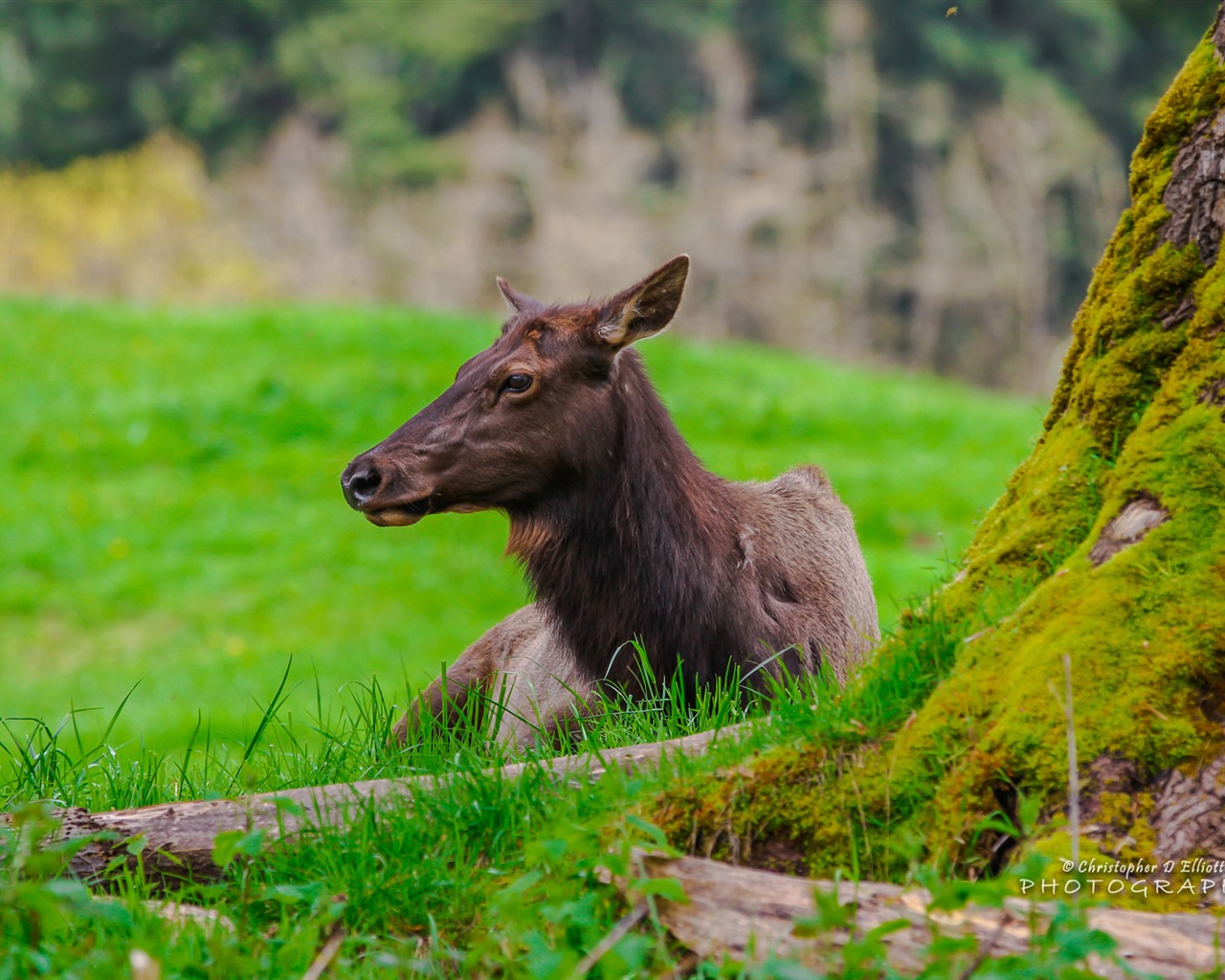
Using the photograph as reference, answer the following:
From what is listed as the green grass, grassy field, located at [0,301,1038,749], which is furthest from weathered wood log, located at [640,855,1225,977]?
grassy field, located at [0,301,1038,749]

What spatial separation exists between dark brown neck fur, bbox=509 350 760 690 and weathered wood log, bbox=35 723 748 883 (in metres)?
1.51

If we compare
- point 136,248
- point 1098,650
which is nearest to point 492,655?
point 1098,650

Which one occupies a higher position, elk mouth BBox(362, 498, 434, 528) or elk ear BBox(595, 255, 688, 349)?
elk ear BBox(595, 255, 688, 349)

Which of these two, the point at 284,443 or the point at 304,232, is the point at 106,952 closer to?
the point at 284,443

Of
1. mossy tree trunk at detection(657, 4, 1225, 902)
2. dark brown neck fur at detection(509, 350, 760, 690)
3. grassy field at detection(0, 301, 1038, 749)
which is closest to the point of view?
mossy tree trunk at detection(657, 4, 1225, 902)

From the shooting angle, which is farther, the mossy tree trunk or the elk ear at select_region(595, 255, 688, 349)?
the elk ear at select_region(595, 255, 688, 349)

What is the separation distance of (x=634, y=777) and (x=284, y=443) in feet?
43.2

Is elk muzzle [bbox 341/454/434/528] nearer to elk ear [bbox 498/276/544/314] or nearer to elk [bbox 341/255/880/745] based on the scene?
elk [bbox 341/255/880/745]

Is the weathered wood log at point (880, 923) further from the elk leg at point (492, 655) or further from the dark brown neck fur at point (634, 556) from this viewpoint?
the elk leg at point (492, 655)

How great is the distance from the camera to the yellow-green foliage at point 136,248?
104 ft

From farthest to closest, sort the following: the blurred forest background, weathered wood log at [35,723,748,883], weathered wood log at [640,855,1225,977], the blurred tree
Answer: the blurred tree < the blurred forest background < weathered wood log at [35,723,748,883] < weathered wood log at [640,855,1225,977]

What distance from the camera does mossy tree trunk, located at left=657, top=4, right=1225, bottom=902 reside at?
2.93m

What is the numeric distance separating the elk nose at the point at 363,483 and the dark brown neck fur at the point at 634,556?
23.3 inches

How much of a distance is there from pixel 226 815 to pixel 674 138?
1457 inches
